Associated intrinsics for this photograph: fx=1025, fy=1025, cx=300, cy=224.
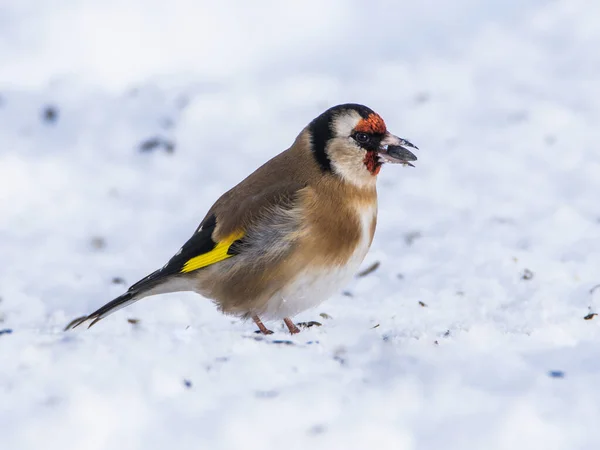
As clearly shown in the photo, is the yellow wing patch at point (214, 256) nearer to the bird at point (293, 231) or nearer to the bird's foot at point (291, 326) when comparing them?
the bird at point (293, 231)

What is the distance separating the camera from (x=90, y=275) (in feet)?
21.9

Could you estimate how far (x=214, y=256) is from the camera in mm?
5188

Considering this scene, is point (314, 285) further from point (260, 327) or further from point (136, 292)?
point (136, 292)

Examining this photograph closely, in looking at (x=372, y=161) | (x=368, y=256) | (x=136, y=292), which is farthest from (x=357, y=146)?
(x=368, y=256)

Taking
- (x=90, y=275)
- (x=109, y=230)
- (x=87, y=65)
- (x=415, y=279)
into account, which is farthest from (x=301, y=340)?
(x=87, y=65)

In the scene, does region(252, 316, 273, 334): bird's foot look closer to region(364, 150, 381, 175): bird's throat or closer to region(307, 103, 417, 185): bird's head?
region(307, 103, 417, 185): bird's head

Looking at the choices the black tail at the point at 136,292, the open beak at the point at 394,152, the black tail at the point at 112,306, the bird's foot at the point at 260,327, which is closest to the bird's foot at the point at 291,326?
the bird's foot at the point at 260,327

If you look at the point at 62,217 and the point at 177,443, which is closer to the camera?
the point at 177,443

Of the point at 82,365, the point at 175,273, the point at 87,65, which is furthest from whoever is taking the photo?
the point at 87,65

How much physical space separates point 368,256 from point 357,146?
65.8 inches

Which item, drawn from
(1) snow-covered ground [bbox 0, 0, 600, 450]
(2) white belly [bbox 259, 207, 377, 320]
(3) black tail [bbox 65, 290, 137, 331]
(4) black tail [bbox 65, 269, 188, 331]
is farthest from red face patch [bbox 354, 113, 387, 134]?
(3) black tail [bbox 65, 290, 137, 331]

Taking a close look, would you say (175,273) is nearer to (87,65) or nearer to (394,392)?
(394,392)

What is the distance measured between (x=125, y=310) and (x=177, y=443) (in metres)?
2.37

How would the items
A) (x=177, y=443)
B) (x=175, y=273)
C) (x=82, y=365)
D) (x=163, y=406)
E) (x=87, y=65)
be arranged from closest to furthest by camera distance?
(x=177, y=443)
(x=163, y=406)
(x=82, y=365)
(x=175, y=273)
(x=87, y=65)
